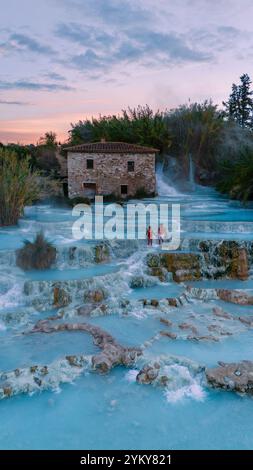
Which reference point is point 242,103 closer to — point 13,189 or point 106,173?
point 106,173

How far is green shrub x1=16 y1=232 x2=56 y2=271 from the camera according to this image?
1092cm

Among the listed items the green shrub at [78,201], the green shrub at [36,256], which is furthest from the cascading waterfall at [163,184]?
the green shrub at [36,256]

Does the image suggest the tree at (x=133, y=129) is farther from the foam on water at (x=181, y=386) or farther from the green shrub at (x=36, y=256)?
the foam on water at (x=181, y=386)

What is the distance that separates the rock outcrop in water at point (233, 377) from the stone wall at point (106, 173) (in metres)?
17.7

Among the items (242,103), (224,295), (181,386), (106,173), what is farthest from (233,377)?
(242,103)

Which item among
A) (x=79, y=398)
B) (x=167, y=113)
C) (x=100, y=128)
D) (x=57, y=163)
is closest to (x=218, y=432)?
(x=79, y=398)

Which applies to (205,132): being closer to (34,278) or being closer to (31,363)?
(34,278)

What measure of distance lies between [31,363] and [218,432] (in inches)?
117

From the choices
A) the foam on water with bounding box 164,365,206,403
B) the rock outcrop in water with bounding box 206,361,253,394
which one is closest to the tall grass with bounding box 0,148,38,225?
the foam on water with bounding box 164,365,206,403

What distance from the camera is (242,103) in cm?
4612

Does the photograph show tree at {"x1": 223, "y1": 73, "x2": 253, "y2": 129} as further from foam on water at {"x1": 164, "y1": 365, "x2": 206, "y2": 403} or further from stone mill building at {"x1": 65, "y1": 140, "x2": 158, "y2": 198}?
foam on water at {"x1": 164, "y1": 365, "x2": 206, "y2": 403}

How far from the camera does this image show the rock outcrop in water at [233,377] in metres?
5.82

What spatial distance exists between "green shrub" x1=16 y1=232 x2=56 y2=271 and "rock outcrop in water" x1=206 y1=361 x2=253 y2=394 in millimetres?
6137

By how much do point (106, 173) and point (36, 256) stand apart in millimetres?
12960
